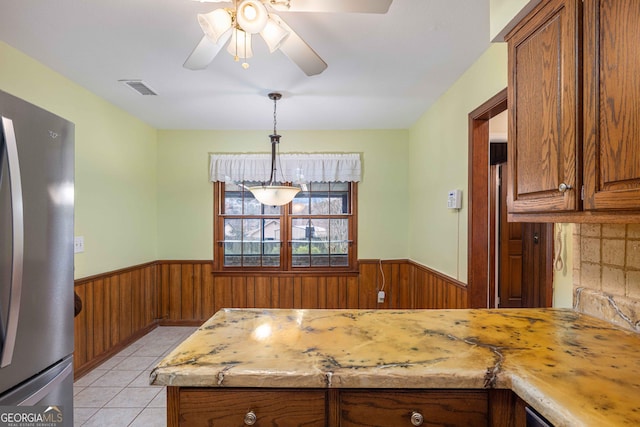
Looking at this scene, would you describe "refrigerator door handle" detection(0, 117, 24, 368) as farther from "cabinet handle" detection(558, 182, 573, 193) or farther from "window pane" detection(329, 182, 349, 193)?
"window pane" detection(329, 182, 349, 193)

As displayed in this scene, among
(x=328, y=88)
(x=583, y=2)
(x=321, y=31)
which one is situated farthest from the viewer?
(x=328, y=88)

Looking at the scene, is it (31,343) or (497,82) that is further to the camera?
(497,82)

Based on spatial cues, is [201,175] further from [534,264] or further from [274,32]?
[534,264]

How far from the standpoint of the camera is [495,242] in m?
2.68

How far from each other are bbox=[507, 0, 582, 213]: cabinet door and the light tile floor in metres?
2.37

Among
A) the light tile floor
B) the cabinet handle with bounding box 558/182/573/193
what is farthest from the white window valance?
the cabinet handle with bounding box 558/182/573/193

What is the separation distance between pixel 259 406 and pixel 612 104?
1.30 m

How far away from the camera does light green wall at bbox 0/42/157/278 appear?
7.75 ft

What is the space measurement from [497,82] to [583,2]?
111 centimetres

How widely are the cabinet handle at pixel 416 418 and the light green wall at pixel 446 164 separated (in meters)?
1.84

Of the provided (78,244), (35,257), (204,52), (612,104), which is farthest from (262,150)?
(612,104)

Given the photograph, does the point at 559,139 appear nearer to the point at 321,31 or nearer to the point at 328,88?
the point at 321,31

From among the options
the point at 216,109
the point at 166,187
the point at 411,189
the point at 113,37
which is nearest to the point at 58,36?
the point at 113,37

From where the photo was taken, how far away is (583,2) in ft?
3.44
